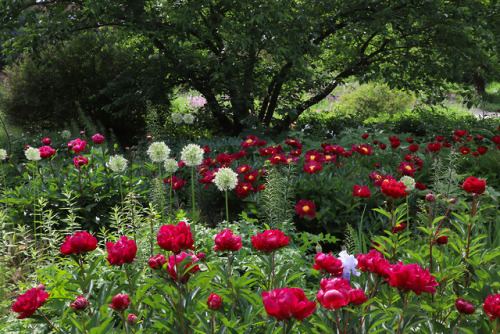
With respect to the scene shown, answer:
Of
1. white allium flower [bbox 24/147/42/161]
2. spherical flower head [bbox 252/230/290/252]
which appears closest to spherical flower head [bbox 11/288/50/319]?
spherical flower head [bbox 252/230/290/252]

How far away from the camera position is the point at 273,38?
5.46 m

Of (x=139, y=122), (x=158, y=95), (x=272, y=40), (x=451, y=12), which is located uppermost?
(x=451, y=12)

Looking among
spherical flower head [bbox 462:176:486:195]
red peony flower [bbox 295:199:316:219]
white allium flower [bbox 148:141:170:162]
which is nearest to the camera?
spherical flower head [bbox 462:176:486:195]

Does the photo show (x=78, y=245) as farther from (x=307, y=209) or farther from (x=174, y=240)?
(x=307, y=209)

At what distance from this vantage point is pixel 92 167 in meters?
3.94

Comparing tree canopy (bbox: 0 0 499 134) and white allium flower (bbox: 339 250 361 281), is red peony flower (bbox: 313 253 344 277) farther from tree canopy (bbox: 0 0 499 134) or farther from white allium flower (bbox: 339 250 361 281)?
tree canopy (bbox: 0 0 499 134)

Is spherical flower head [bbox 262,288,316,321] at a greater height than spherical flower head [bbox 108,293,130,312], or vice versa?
spherical flower head [bbox 262,288,316,321]

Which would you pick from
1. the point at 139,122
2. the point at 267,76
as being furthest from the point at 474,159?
the point at 139,122

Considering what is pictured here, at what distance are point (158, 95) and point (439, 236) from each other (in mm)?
5762

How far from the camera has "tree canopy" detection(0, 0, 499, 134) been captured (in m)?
5.59

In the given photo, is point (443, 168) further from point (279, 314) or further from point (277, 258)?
point (279, 314)

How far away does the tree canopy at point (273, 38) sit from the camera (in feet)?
18.3

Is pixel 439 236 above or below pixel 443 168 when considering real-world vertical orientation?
above

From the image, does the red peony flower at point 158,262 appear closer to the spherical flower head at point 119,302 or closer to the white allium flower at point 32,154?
the spherical flower head at point 119,302
